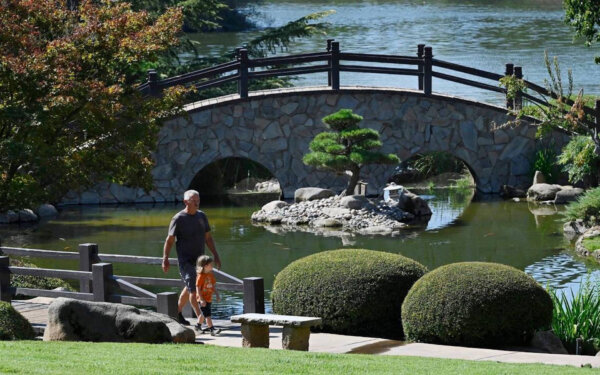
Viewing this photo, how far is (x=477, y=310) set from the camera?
12.7 meters

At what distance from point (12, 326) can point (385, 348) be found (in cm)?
360

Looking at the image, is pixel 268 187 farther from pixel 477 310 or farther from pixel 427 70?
pixel 477 310

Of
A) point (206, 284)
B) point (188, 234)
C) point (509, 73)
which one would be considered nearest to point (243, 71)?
point (509, 73)

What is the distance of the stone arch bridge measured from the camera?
28297mm

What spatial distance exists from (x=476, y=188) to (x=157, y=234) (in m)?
9.39

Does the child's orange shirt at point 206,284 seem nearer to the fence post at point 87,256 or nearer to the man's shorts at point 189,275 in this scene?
the man's shorts at point 189,275

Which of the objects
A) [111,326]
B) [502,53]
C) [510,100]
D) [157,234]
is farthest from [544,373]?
[502,53]

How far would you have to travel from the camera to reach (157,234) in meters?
23.8

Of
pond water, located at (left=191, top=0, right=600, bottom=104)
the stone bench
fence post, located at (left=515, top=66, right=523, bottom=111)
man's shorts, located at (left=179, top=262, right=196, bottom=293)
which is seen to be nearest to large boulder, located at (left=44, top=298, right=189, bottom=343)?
the stone bench

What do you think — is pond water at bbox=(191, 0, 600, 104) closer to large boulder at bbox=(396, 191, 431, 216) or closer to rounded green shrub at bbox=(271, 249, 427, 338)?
large boulder at bbox=(396, 191, 431, 216)

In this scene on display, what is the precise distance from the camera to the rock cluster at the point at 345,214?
24453mm

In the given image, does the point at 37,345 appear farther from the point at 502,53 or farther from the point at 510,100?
the point at 502,53

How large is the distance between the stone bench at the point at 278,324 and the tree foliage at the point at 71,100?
19.0 feet

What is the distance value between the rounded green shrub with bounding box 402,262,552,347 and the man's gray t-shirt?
7.62ft
